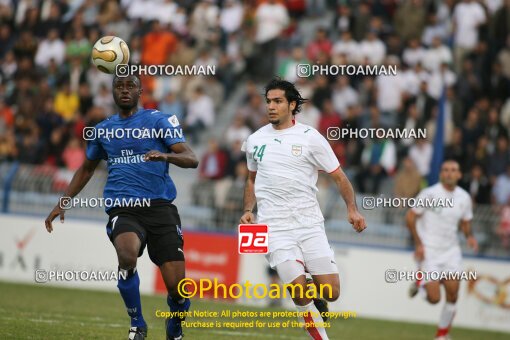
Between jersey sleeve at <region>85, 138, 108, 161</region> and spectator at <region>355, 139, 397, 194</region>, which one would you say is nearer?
jersey sleeve at <region>85, 138, 108, 161</region>

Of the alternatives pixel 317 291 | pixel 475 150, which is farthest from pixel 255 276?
pixel 317 291

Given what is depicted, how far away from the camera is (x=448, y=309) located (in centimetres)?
1532

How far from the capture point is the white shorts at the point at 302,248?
10.6 meters

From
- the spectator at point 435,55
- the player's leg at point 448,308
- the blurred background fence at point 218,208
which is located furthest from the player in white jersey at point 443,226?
the spectator at point 435,55

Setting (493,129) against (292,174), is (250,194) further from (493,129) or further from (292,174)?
(493,129)

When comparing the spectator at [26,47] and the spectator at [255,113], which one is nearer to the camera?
the spectator at [255,113]

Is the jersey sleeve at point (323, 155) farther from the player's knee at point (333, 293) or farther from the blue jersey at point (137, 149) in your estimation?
the blue jersey at point (137, 149)

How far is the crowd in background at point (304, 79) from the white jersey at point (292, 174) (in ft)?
30.1

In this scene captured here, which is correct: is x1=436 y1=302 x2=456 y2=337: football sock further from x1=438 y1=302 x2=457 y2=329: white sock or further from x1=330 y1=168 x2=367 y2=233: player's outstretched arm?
A: x1=330 y1=168 x2=367 y2=233: player's outstretched arm

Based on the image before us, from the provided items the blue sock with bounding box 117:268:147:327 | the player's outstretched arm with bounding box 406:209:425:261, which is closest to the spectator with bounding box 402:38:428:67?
the player's outstretched arm with bounding box 406:209:425:261

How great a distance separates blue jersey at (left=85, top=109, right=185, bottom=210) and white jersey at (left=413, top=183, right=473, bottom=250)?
5.88m

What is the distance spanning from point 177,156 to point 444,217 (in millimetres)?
6505

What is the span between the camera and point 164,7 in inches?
1029

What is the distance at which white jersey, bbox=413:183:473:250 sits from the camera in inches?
616
